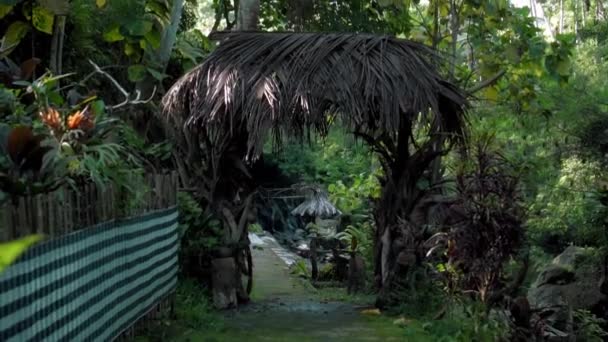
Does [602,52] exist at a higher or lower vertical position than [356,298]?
higher

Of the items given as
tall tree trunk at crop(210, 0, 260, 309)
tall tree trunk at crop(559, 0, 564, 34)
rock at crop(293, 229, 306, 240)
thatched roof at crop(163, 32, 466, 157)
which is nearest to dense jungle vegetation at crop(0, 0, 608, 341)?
tall tree trunk at crop(210, 0, 260, 309)

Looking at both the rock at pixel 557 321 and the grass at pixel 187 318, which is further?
the rock at pixel 557 321

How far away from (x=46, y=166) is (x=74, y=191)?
0.21 m

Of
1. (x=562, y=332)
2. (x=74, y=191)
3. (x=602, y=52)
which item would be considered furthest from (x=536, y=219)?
(x=74, y=191)

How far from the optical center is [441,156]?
10711 millimetres

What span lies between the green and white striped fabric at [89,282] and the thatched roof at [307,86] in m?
1.55

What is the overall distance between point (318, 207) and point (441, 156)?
10638 millimetres

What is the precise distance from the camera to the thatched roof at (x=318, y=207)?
21.2 metres

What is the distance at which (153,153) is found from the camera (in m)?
9.95

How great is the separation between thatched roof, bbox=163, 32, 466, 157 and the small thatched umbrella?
0.4 inches

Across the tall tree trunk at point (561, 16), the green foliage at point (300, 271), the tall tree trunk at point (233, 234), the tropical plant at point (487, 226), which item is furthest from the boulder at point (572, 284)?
the tall tree trunk at point (561, 16)

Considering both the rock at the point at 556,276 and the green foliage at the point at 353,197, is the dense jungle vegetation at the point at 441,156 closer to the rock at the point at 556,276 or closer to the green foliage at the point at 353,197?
the rock at the point at 556,276

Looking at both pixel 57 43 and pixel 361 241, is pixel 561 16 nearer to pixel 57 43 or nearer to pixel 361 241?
pixel 361 241

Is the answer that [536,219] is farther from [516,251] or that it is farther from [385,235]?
[516,251]
